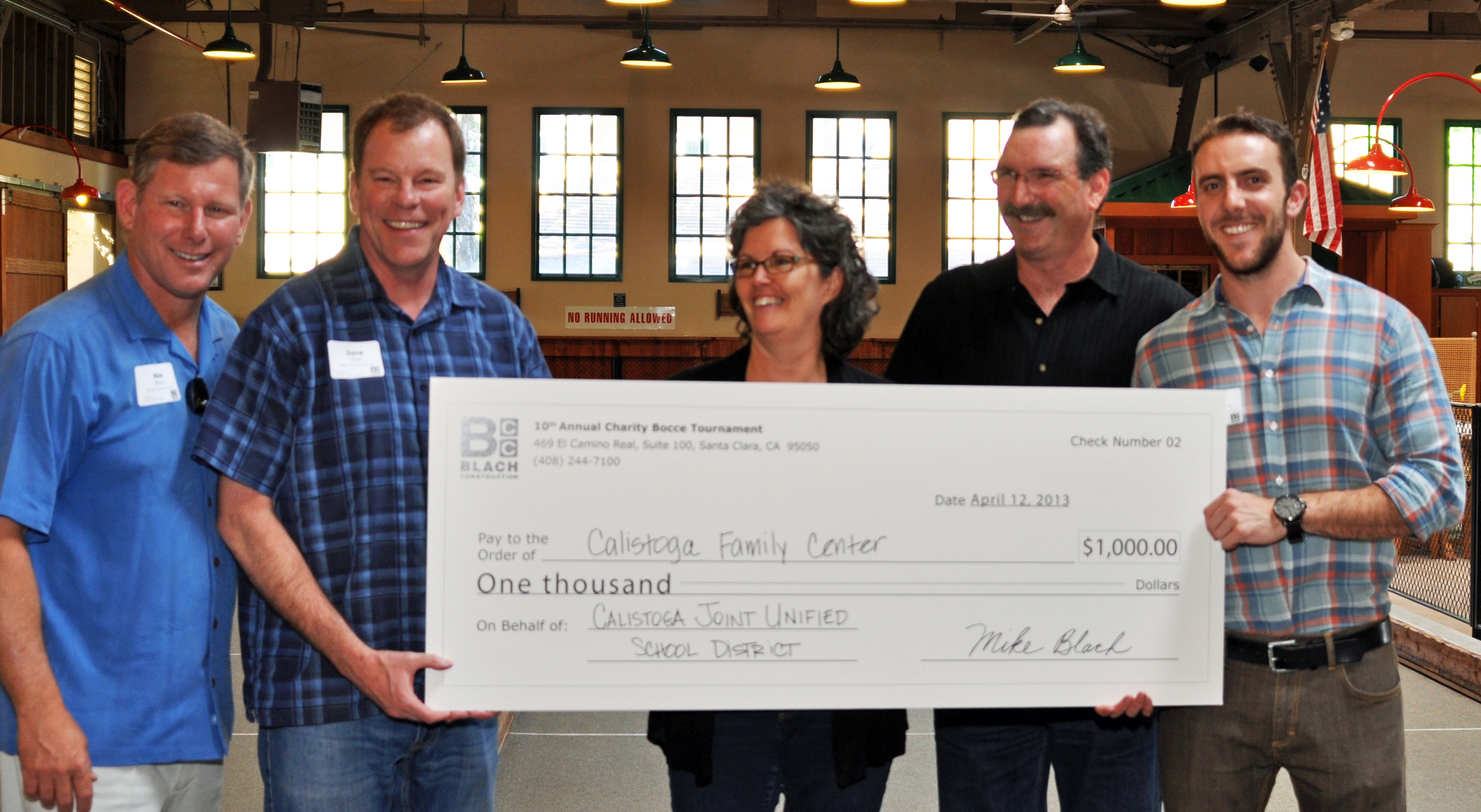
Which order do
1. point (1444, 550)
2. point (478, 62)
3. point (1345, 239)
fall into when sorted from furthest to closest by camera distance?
point (478, 62)
point (1345, 239)
point (1444, 550)

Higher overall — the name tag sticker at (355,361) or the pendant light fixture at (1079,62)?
the pendant light fixture at (1079,62)

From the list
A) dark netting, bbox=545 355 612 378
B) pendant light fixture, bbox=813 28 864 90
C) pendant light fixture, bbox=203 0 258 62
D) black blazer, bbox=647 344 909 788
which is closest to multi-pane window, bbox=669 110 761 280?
dark netting, bbox=545 355 612 378

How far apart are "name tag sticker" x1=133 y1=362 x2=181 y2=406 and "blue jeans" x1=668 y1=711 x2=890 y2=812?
1.05 meters

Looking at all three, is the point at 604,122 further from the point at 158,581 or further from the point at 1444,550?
the point at 158,581

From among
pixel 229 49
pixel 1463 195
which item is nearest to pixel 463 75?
pixel 229 49

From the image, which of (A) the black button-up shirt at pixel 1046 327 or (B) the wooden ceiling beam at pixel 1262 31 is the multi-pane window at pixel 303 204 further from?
(A) the black button-up shirt at pixel 1046 327

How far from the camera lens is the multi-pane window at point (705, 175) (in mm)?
15867

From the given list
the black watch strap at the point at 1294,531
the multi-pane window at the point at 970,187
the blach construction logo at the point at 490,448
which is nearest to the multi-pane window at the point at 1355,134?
the multi-pane window at the point at 970,187

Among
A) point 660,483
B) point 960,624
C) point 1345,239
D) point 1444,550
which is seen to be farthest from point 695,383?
point 1345,239

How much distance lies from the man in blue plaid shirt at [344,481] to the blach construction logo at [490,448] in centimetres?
9

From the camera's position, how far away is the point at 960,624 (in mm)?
1961

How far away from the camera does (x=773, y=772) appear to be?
6.48ft

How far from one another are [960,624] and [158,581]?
134cm

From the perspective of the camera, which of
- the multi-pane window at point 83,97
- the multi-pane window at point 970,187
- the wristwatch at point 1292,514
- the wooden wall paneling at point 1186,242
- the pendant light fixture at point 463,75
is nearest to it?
the wristwatch at point 1292,514
